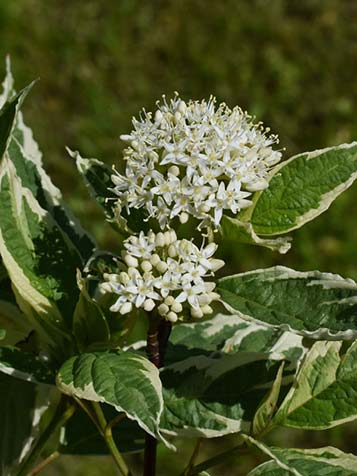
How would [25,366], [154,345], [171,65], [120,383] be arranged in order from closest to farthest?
[120,383] < [154,345] < [25,366] < [171,65]

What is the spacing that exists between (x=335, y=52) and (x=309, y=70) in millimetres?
172

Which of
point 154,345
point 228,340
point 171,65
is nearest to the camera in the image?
point 154,345

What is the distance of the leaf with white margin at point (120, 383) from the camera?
1.16m

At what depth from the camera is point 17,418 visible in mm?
1731

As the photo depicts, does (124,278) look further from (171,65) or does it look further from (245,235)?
(171,65)

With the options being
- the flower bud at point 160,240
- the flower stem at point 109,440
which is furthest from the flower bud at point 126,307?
the flower stem at point 109,440

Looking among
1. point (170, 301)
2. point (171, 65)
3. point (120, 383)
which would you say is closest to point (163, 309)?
point (170, 301)

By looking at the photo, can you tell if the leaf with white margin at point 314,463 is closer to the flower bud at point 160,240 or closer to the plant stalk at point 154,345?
the plant stalk at point 154,345

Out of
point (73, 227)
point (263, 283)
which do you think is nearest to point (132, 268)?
point (263, 283)

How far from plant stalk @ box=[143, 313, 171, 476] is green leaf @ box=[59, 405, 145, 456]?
0.74 ft

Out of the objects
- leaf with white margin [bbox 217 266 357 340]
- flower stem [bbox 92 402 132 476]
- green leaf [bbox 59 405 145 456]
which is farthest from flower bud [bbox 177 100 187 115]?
green leaf [bbox 59 405 145 456]

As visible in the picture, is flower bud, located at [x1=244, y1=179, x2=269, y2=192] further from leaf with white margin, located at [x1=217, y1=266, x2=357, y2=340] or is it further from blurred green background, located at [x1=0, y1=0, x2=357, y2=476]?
blurred green background, located at [x1=0, y1=0, x2=357, y2=476]

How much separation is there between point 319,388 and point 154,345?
28 centimetres

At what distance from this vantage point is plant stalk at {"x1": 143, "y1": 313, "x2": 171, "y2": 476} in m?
1.32
